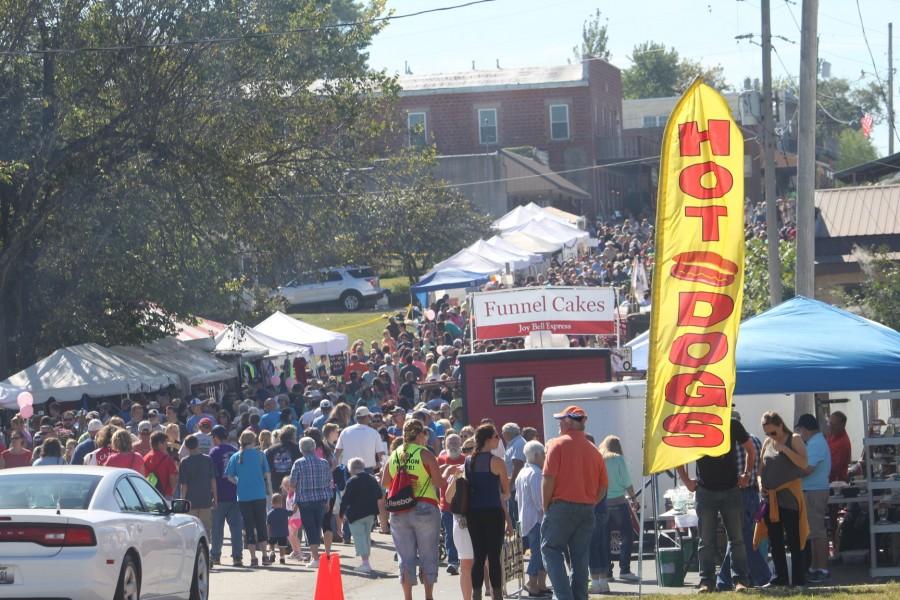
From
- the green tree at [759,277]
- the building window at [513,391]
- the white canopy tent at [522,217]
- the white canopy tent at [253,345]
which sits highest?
the white canopy tent at [522,217]

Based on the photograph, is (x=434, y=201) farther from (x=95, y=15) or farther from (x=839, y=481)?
(x=839, y=481)

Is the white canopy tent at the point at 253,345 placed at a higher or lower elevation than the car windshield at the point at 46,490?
higher

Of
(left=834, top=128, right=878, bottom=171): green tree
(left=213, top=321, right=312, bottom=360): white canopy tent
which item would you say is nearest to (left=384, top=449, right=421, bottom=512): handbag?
(left=213, top=321, right=312, bottom=360): white canopy tent

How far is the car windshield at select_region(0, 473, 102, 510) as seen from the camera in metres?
10.7

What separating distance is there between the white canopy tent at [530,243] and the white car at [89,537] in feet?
110

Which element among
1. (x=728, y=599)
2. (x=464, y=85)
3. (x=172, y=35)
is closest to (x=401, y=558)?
(x=728, y=599)

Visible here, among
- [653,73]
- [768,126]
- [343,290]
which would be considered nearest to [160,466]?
[768,126]

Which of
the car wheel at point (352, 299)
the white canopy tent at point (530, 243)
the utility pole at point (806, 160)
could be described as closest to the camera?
the utility pole at point (806, 160)

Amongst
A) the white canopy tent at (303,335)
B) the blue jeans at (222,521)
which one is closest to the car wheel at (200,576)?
the blue jeans at (222,521)

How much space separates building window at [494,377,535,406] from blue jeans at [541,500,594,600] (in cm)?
971

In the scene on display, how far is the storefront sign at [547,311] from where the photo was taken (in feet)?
75.6

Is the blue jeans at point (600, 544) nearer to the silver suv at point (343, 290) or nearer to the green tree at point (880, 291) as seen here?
the green tree at point (880, 291)

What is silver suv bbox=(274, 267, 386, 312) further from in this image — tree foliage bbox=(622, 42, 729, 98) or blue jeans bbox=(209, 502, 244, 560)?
tree foliage bbox=(622, 42, 729, 98)

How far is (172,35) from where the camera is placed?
83.4 ft
